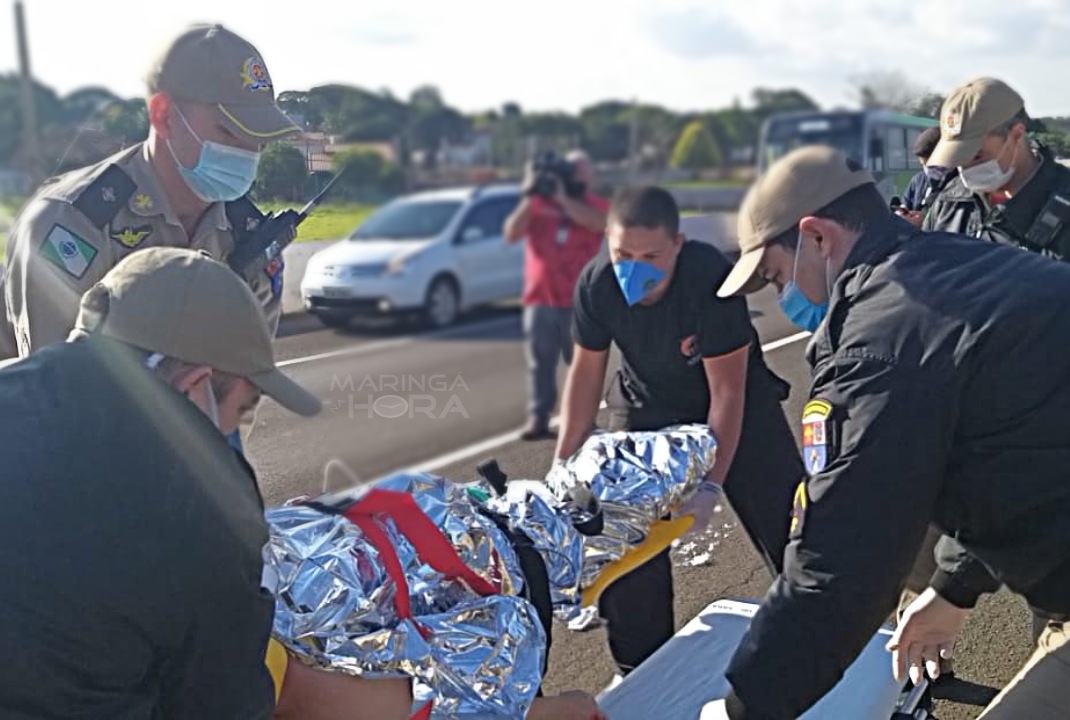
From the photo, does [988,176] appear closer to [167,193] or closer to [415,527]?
[415,527]

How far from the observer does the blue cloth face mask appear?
106 inches

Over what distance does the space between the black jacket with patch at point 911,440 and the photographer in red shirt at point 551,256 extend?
4090 millimetres

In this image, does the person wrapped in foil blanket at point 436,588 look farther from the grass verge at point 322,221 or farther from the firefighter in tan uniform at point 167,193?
the grass verge at point 322,221

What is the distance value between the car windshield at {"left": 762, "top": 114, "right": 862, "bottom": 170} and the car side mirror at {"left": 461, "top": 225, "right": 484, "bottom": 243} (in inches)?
227

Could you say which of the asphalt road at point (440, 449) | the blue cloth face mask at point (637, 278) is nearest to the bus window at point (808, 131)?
the asphalt road at point (440, 449)

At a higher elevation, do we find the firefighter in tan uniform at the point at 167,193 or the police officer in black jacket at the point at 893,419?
the firefighter in tan uniform at the point at 167,193

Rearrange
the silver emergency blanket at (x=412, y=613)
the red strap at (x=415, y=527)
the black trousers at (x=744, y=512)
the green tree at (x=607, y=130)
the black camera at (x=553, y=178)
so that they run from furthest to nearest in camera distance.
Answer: the green tree at (x=607, y=130) < the black camera at (x=553, y=178) < the black trousers at (x=744, y=512) < the red strap at (x=415, y=527) < the silver emergency blanket at (x=412, y=613)

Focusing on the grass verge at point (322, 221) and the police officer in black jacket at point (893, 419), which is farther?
the grass verge at point (322, 221)

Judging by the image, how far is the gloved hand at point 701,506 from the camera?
2.49 metres

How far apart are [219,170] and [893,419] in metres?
1.32

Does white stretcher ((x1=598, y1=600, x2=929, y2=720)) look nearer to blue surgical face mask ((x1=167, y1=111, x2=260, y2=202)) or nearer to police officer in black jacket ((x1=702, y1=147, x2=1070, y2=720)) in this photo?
police officer in black jacket ((x1=702, y1=147, x2=1070, y2=720))

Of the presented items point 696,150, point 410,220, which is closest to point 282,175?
point 410,220

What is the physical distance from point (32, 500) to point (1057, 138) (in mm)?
3700

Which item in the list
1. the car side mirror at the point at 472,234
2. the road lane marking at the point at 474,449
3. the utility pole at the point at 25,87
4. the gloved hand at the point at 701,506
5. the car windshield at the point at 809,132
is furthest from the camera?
the car windshield at the point at 809,132
